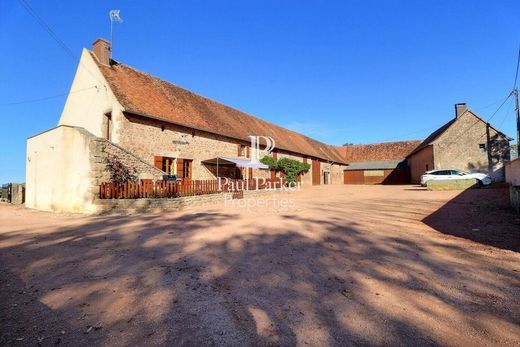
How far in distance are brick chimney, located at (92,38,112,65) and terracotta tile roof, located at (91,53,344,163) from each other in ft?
0.96

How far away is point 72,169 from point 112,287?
9.58 m

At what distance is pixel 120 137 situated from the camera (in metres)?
13.3

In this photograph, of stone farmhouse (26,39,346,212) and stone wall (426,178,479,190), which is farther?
stone wall (426,178,479,190)

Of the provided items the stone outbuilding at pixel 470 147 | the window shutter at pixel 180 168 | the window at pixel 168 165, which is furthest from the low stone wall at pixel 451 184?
the window at pixel 168 165

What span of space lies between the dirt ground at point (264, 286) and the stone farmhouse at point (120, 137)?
17.5ft

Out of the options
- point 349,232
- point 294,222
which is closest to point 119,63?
point 294,222

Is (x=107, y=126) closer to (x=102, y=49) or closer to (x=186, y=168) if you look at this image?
(x=102, y=49)

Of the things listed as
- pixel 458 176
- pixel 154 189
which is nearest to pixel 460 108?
pixel 458 176

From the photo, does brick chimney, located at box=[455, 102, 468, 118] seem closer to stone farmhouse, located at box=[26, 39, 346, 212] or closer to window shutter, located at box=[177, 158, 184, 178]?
stone farmhouse, located at box=[26, 39, 346, 212]

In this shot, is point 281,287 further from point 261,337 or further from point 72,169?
point 72,169

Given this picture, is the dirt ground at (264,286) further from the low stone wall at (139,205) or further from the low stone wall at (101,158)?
the low stone wall at (101,158)

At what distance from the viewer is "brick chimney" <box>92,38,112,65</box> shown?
15352 millimetres

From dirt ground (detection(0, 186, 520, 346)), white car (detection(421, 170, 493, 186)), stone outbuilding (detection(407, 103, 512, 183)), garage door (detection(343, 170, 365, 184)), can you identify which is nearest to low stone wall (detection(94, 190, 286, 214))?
dirt ground (detection(0, 186, 520, 346))

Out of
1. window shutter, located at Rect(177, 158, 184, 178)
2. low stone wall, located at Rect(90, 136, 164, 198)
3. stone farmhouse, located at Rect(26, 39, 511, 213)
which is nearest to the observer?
low stone wall, located at Rect(90, 136, 164, 198)
